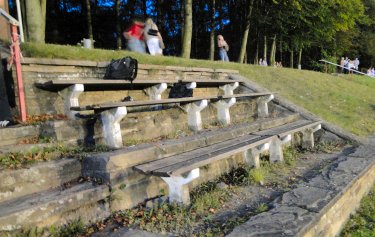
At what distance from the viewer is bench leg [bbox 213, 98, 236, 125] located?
6.79 m

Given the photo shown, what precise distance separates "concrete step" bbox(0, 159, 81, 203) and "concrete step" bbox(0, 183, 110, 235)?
3.0 inches

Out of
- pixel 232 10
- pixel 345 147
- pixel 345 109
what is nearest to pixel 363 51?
pixel 232 10

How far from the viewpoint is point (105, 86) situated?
17.3 ft

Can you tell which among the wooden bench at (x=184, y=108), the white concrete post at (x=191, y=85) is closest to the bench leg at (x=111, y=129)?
the wooden bench at (x=184, y=108)

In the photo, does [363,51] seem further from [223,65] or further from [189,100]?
[189,100]

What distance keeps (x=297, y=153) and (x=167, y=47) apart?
2488 centimetres

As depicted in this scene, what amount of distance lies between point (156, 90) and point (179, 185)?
2.59m

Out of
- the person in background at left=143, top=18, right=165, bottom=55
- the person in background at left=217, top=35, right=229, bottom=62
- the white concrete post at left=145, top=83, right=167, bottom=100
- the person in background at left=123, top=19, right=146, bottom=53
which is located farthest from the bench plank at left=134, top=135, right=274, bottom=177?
the person in background at left=217, top=35, right=229, bottom=62

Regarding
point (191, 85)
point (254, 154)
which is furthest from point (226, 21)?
point (254, 154)

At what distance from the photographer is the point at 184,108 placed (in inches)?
239

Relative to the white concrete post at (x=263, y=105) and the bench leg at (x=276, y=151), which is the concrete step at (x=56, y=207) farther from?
the white concrete post at (x=263, y=105)

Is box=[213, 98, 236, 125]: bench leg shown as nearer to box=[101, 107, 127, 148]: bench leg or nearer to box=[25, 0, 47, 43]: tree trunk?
box=[101, 107, 127, 148]: bench leg

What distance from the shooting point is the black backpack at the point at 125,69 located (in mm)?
5125

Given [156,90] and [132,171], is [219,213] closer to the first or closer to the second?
[132,171]
